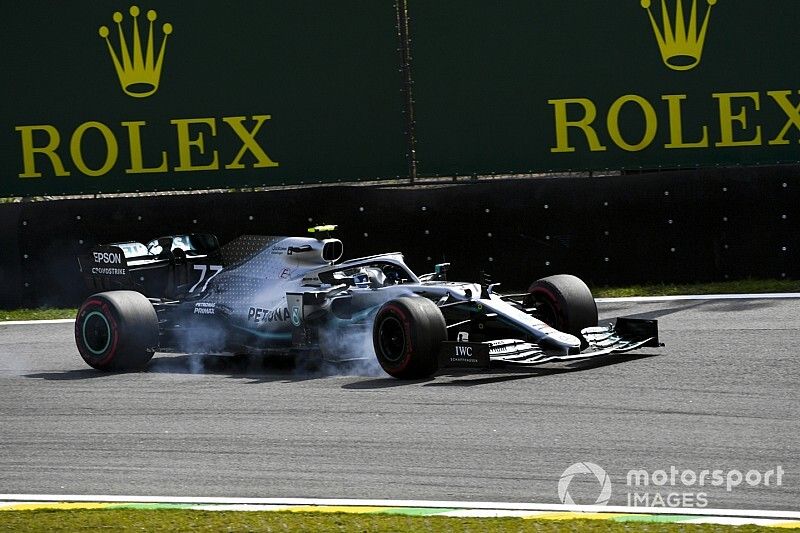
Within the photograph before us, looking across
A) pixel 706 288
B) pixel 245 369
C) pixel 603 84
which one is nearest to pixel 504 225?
pixel 603 84

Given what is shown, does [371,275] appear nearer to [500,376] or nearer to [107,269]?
[500,376]

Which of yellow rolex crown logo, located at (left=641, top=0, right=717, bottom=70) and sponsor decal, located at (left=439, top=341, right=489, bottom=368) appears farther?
yellow rolex crown logo, located at (left=641, top=0, right=717, bottom=70)

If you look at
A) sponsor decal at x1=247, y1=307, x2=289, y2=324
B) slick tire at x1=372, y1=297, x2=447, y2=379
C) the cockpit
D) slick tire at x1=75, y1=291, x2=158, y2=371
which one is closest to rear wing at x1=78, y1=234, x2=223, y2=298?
slick tire at x1=75, y1=291, x2=158, y2=371

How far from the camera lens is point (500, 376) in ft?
31.4

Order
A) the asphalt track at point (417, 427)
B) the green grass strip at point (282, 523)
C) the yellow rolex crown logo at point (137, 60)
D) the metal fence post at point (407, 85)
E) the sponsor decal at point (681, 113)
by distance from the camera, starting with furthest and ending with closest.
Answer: the yellow rolex crown logo at point (137, 60) → the metal fence post at point (407, 85) → the sponsor decal at point (681, 113) → the asphalt track at point (417, 427) → the green grass strip at point (282, 523)

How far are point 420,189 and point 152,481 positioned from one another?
7.07 metres

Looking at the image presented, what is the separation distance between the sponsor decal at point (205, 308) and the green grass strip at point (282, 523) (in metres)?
4.54

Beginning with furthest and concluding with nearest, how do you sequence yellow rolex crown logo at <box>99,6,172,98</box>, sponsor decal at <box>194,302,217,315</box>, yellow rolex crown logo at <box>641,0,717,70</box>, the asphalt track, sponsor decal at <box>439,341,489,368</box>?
yellow rolex crown logo at <box>99,6,172,98</box> → yellow rolex crown logo at <box>641,0,717,70</box> → sponsor decal at <box>194,302,217,315</box> → sponsor decal at <box>439,341,489,368</box> → the asphalt track

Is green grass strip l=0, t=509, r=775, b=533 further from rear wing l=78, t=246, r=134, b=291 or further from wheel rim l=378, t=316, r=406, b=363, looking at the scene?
rear wing l=78, t=246, r=134, b=291

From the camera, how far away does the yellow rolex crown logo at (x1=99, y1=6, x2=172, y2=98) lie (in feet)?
48.2

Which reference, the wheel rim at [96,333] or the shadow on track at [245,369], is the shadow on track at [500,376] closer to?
the shadow on track at [245,369]

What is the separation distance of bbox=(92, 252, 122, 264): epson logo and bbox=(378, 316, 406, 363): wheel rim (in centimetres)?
304

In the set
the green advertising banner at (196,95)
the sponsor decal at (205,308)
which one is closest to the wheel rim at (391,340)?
the sponsor decal at (205,308)

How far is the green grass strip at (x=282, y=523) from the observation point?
19.1 feet
